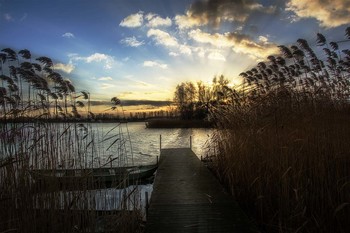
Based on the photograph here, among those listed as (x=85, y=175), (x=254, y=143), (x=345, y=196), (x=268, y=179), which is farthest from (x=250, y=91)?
(x=85, y=175)

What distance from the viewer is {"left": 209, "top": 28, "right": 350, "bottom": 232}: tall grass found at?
378 centimetres

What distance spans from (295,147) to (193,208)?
6.34 ft

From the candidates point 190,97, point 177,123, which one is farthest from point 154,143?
point 190,97

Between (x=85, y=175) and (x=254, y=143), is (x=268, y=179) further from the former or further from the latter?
(x=85, y=175)

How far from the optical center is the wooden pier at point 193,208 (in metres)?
4.40

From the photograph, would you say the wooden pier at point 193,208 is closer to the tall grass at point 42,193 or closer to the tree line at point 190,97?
the tall grass at point 42,193

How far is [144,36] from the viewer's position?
9102 mm

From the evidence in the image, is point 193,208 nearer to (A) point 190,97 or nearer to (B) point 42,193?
(B) point 42,193

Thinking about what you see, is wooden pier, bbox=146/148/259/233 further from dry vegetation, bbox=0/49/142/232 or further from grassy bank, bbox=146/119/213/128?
grassy bank, bbox=146/119/213/128

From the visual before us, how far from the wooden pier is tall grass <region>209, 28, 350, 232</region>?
325 mm

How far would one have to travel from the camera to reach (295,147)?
14.7ft

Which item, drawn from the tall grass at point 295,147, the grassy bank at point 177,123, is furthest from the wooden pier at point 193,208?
the grassy bank at point 177,123

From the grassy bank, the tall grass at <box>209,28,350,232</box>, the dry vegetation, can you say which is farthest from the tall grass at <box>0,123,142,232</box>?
the grassy bank

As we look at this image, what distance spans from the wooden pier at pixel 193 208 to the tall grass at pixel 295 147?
32cm
